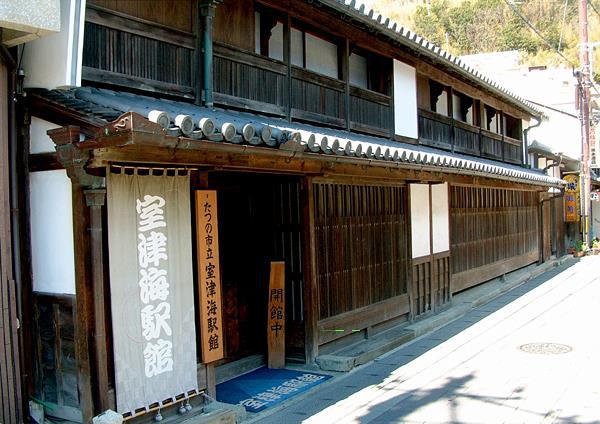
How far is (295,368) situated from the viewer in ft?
33.9

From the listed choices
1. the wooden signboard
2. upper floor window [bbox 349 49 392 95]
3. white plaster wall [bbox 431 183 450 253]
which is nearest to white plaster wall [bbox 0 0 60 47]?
upper floor window [bbox 349 49 392 95]

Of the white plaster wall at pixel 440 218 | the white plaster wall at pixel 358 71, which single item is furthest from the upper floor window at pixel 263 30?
the white plaster wall at pixel 440 218

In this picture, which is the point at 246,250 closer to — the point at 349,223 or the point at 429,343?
the point at 349,223

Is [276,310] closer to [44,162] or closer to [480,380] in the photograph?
[480,380]

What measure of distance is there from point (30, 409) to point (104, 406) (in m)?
1.27

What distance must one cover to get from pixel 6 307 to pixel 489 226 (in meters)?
16.8

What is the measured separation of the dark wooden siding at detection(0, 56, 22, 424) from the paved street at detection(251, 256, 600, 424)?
3298mm

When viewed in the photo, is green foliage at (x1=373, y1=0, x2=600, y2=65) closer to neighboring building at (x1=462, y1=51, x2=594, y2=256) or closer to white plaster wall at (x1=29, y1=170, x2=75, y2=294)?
neighboring building at (x1=462, y1=51, x2=594, y2=256)

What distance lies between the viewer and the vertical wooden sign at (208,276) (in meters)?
7.80

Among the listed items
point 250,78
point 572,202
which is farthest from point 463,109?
point 572,202

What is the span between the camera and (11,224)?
670cm

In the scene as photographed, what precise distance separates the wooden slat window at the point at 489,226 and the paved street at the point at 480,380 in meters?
2.91

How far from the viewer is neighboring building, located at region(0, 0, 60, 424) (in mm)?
5953

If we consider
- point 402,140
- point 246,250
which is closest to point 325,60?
point 402,140
